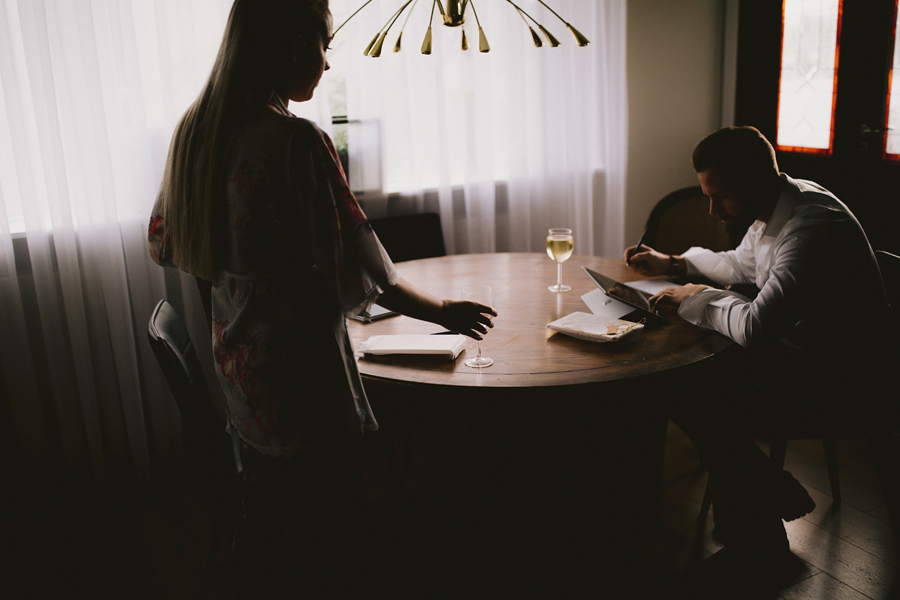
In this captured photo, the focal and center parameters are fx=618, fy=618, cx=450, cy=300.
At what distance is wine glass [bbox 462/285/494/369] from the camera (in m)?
1.33

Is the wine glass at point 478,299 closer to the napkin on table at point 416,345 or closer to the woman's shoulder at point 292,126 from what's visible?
the napkin on table at point 416,345

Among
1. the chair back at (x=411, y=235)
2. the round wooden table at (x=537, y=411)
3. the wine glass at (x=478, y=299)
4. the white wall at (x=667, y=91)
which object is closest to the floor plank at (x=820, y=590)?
the round wooden table at (x=537, y=411)

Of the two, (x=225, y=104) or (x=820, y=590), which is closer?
(x=225, y=104)

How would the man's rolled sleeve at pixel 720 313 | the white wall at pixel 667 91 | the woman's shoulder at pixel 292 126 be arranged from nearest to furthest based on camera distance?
the woman's shoulder at pixel 292 126 < the man's rolled sleeve at pixel 720 313 < the white wall at pixel 667 91

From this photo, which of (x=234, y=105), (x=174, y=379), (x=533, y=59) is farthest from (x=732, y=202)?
(x=533, y=59)

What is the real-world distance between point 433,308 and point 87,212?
162 cm

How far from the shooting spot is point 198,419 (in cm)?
135

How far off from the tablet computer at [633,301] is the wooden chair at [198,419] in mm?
1009

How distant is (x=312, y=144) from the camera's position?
94cm

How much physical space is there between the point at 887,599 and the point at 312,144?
1774 millimetres

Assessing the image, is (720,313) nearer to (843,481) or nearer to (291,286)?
(291,286)

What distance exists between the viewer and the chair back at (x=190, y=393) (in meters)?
1.29

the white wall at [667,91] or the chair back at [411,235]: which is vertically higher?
the white wall at [667,91]

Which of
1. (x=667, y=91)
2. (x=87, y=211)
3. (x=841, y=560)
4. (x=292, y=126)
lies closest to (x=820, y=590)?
(x=841, y=560)
